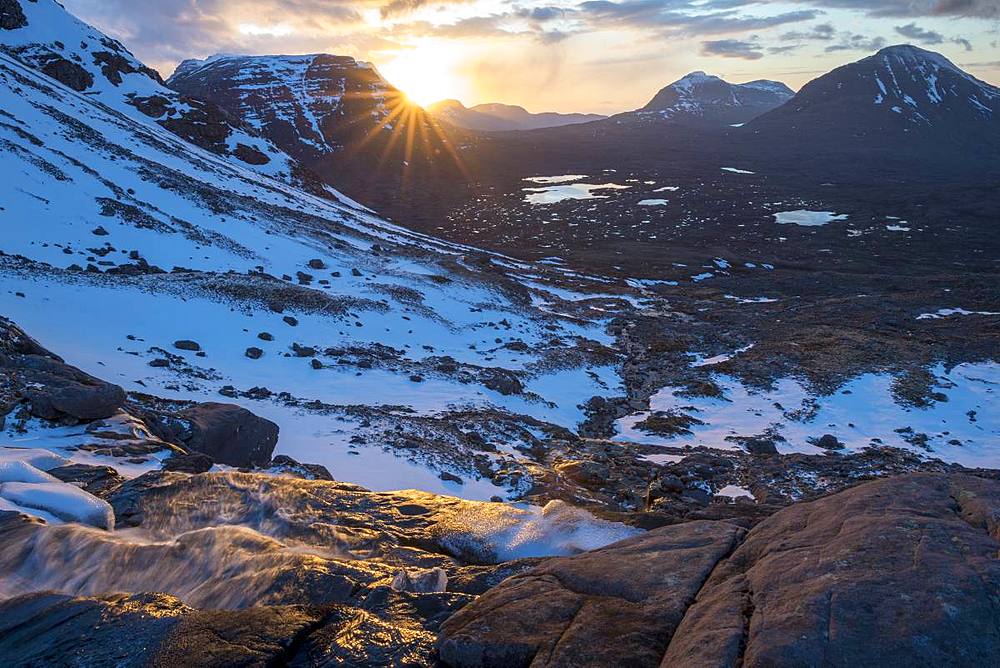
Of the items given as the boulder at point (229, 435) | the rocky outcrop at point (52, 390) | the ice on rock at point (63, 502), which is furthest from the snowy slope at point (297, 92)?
the ice on rock at point (63, 502)

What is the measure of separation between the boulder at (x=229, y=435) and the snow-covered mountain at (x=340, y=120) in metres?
99.2

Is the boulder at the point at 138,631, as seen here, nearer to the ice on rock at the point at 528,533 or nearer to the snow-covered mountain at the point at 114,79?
the ice on rock at the point at 528,533

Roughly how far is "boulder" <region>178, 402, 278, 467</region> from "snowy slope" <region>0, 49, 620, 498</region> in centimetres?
139

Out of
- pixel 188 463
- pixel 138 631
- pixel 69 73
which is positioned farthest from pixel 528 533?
pixel 69 73

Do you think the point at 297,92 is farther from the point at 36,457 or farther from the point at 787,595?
the point at 787,595

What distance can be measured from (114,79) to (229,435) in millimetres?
88026

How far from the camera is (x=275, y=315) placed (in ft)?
91.5

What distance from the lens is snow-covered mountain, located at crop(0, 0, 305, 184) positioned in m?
74.1

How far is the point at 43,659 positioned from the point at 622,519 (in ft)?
23.5

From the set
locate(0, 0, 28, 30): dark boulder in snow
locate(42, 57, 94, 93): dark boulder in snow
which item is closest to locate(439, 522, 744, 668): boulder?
Result: locate(42, 57, 94, 93): dark boulder in snow

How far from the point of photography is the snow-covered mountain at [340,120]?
133962 mm

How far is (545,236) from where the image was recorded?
312 ft

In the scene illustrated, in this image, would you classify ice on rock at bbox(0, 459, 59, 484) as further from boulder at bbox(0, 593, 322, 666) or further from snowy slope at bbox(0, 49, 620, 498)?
snowy slope at bbox(0, 49, 620, 498)

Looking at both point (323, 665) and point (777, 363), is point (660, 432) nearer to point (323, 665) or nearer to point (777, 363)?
point (777, 363)
